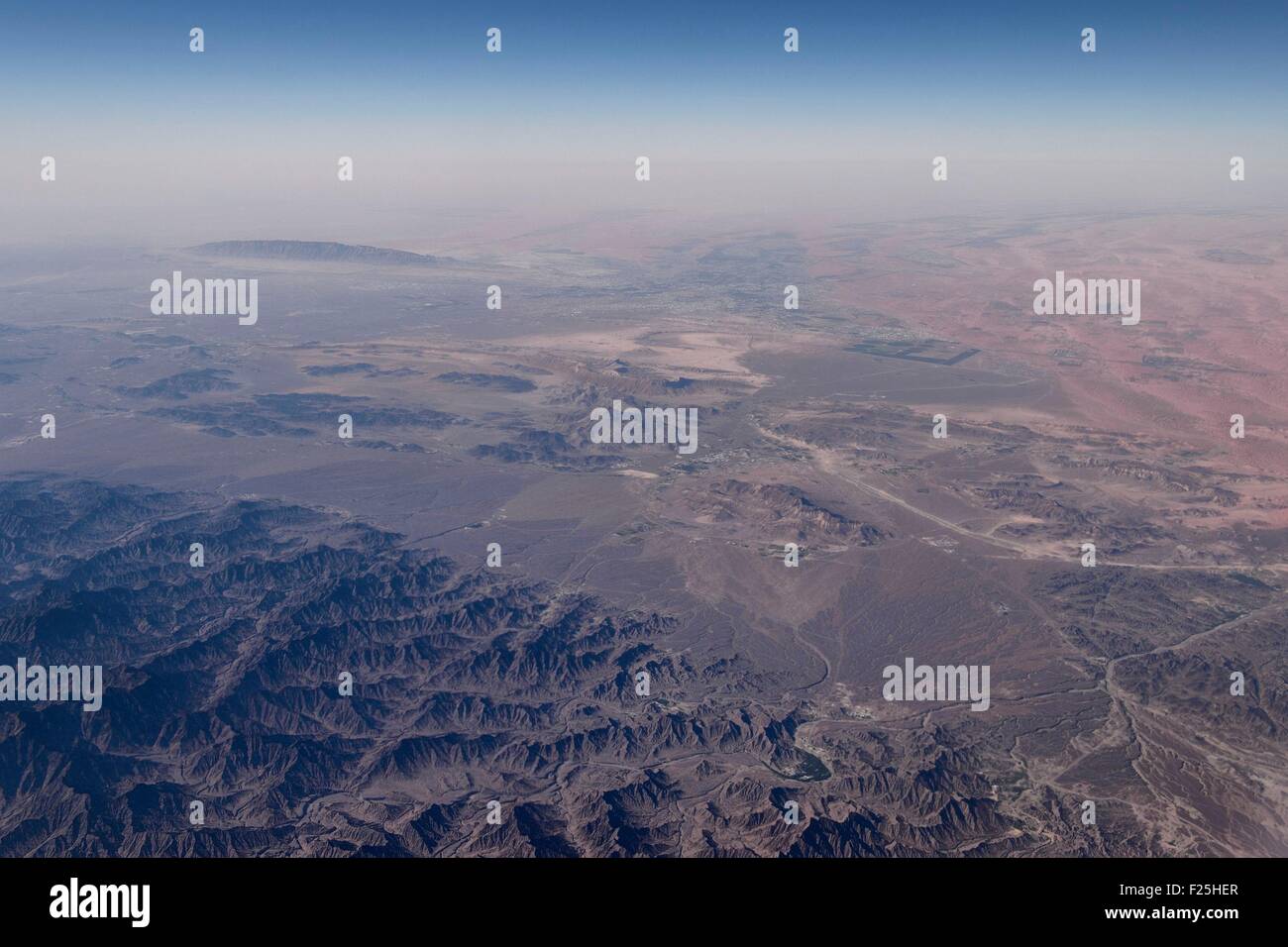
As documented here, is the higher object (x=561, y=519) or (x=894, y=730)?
(x=561, y=519)

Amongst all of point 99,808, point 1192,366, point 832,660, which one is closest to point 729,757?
point 832,660

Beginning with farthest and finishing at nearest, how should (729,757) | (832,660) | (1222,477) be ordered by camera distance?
1. (1222,477)
2. (832,660)
3. (729,757)

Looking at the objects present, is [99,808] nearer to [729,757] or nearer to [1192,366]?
[729,757]

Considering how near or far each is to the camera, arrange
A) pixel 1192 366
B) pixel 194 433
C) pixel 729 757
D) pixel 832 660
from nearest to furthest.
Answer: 1. pixel 729 757
2. pixel 832 660
3. pixel 194 433
4. pixel 1192 366

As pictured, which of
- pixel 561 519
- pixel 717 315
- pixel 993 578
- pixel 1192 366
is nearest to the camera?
pixel 993 578

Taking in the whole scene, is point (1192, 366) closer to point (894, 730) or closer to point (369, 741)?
point (894, 730)

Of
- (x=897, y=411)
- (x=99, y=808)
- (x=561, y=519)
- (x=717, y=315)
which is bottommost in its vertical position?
(x=99, y=808)
